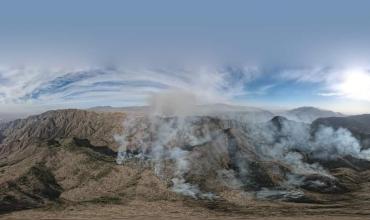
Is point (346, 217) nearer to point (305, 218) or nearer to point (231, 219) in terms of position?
point (305, 218)

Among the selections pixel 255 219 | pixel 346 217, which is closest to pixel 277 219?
pixel 255 219

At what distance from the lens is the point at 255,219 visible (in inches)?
7815

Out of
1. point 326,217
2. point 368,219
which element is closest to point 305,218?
point 326,217

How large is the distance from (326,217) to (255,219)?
25.9 meters

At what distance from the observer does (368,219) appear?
626 ft

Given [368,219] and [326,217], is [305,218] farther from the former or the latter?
[368,219]

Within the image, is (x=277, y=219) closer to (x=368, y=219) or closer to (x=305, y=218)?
(x=305, y=218)

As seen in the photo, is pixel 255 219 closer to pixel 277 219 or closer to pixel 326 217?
pixel 277 219

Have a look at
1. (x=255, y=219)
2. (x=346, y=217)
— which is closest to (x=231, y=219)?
(x=255, y=219)

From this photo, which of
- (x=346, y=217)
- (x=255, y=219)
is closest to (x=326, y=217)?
(x=346, y=217)

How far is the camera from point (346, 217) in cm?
19625

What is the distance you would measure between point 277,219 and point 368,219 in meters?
31.8

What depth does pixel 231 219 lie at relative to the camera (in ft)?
655

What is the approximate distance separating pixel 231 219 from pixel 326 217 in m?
34.7
